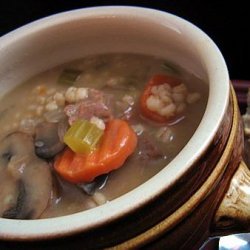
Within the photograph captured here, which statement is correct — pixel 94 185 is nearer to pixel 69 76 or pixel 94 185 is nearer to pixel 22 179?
pixel 22 179

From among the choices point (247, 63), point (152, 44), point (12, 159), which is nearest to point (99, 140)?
point (12, 159)

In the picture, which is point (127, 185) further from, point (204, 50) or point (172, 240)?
point (204, 50)

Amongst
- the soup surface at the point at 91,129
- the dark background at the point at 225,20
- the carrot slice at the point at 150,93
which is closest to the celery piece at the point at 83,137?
the soup surface at the point at 91,129

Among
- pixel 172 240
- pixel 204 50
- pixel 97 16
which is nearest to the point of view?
pixel 172 240

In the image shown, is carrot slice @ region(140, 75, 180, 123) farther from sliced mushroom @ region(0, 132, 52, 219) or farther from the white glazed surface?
sliced mushroom @ region(0, 132, 52, 219)

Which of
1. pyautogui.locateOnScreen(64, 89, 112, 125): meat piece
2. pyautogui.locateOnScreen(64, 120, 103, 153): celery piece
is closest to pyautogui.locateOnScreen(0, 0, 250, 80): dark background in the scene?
pyautogui.locateOnScreen(64, 89, 112, 125): meat piece

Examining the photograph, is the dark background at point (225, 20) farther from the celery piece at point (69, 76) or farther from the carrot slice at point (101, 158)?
the carrot slice at point (101, 158)
